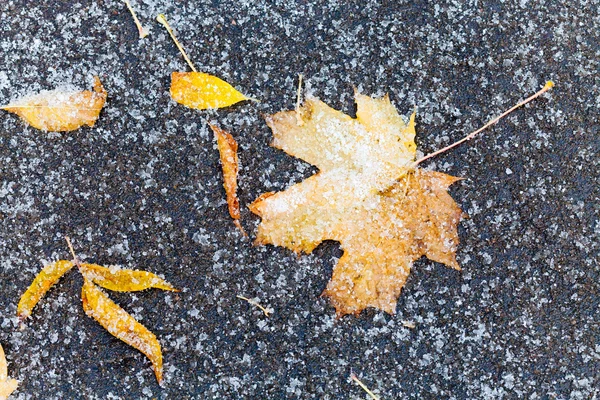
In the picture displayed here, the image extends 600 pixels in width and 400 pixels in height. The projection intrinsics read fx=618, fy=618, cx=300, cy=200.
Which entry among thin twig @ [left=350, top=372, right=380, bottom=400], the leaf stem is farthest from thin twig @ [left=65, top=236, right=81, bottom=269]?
the leaf stem

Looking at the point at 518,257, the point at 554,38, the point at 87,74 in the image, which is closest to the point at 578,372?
the point at 518,257

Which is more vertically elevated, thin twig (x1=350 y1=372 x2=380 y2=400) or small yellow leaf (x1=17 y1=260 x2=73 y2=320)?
small yellow leaf (x1=17 y1=260 x2=73 y2=320)

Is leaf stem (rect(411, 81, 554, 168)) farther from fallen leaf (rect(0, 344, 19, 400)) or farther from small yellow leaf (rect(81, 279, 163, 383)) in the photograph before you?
fallen leaf (rect(0, 344, 19, 400))

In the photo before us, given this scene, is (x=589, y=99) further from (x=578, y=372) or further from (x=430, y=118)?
(x=578, y=372)

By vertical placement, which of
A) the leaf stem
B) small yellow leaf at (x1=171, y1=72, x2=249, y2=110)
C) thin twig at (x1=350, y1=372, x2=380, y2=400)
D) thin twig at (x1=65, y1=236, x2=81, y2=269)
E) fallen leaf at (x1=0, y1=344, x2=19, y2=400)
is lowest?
fallen leaf at (x1=0, y1=344, x2=19, y2=400)

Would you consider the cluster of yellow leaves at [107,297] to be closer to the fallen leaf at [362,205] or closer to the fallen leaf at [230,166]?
the fallen leaf at [230,166]

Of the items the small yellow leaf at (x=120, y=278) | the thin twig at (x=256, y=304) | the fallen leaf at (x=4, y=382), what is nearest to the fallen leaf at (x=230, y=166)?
the thin twig at (x=256, y=304)
